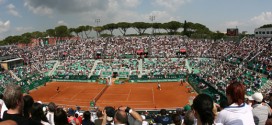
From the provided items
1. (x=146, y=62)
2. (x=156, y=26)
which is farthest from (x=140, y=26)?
(x=146, y=62)

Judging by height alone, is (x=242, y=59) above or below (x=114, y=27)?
below

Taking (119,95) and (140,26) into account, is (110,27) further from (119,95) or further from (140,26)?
(119,95)

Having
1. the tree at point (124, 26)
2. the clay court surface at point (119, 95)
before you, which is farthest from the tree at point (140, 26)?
the clay court surface at point (119, 95)

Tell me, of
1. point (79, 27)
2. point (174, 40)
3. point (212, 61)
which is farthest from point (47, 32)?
point (212, 61)

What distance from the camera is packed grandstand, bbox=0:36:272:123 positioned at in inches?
1682

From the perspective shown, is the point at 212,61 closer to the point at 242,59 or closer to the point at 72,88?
the point at 242,59

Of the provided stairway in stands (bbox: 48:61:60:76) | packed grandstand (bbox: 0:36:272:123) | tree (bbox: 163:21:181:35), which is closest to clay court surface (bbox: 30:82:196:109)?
packed grandstand (bbox: 0:36:272:123)

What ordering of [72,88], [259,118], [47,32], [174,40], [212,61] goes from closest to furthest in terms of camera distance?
[259,118]
[72,88]
[212,61]
[174,40]
[47,32]

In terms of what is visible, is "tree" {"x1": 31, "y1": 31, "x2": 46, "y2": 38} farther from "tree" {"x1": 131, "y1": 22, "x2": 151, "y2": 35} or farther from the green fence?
the green fence

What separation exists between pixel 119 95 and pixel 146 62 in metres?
20.0

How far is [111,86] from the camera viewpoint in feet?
160

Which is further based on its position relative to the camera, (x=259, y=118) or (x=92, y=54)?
(x=92, y=54)

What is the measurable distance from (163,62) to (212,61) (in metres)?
10.6

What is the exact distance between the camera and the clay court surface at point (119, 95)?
35.3 meters
